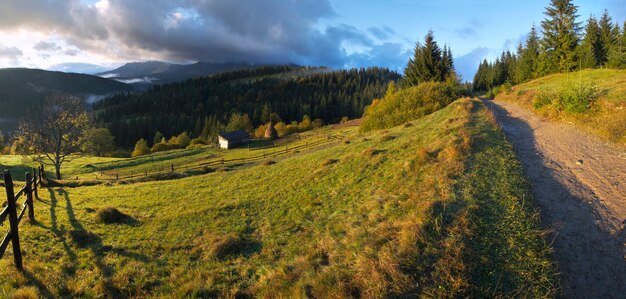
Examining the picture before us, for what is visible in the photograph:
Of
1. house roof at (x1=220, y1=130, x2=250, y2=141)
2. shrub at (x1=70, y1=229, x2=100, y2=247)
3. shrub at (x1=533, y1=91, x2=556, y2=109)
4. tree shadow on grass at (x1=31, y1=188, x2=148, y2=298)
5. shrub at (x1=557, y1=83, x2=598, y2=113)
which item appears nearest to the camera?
tree shadow on grass at (x1=31, y1=188, x2=148, y2=298)

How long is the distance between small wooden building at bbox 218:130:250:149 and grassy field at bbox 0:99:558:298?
236ft

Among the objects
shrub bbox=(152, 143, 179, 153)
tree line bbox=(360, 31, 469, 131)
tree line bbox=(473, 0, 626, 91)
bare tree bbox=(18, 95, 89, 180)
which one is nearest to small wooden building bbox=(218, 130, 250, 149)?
shrub bbox=(152, 143, 179, 153)

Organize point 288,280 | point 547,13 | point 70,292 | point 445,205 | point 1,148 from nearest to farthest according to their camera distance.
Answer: point 288,280 < point 70,292 < point 445,205 < point 547,13 < point 1,148

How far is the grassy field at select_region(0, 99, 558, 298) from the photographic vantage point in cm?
601

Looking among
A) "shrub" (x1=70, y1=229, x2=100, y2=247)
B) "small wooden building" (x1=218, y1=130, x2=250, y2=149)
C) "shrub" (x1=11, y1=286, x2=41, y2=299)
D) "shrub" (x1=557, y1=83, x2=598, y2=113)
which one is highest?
"shrub" (x1=557, y1=83, x2=598, y2=113)

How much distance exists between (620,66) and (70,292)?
6298 centimetres

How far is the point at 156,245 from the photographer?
1055 centimetres

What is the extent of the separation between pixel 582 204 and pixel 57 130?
55456 millimetres

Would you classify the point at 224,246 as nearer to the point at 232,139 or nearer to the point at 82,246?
the point at 82,246

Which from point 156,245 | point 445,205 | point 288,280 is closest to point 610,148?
point 445,205

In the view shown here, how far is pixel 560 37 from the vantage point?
53.2 metres

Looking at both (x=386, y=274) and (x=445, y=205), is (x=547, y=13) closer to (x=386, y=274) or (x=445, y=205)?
(x=445, y=205)

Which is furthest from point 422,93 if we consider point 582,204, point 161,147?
point 161,147

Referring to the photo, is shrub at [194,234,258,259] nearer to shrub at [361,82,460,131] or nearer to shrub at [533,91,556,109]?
shrub at [533,91,556,109]
